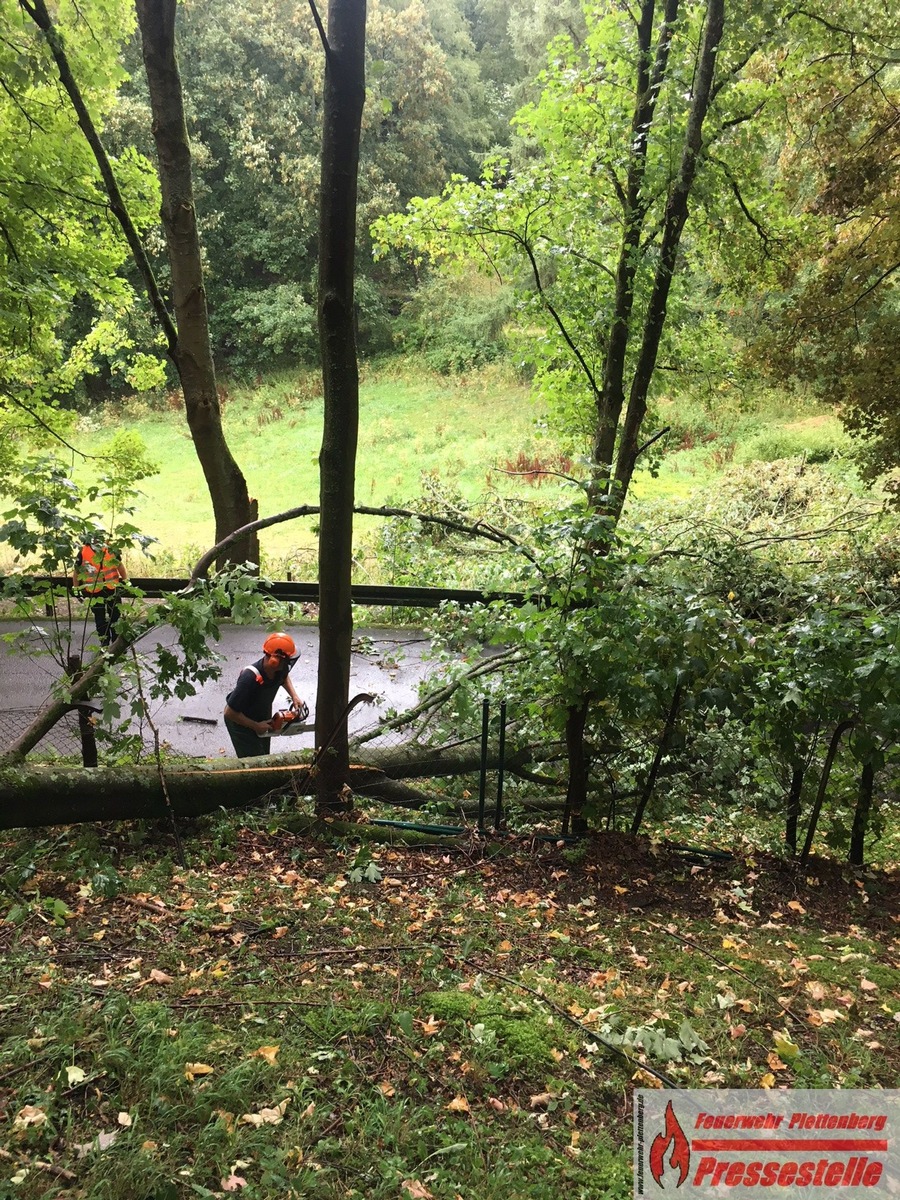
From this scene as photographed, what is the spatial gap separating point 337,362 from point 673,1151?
4390 millimetres

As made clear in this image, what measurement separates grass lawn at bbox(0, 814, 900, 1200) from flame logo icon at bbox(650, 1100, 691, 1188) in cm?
11

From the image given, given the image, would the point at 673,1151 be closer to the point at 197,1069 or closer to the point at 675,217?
the point at 197,1069

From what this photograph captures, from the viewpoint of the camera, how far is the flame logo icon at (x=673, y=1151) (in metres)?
2.63

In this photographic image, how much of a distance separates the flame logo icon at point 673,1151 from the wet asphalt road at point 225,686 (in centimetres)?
554

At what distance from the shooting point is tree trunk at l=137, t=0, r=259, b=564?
332 inches

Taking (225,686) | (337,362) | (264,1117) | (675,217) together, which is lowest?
(225,686)

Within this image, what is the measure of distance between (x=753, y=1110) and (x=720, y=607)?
2.71 metres

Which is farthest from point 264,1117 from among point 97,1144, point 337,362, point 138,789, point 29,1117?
point 337,362

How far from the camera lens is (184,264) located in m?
9.29

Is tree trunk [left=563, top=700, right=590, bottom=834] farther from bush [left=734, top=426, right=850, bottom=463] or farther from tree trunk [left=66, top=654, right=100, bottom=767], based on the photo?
bush [left=734, top=426, right=850, bottom=463]

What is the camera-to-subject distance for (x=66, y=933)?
3.88 meters

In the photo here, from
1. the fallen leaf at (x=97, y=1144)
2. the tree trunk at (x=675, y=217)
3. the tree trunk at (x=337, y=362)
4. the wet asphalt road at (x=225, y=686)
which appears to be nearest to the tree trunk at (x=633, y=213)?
the tree trunk at (x=675, y=217)

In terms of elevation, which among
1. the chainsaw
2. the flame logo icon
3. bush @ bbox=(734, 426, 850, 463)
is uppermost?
bush @ bbox=(734, 426, 850, 463)

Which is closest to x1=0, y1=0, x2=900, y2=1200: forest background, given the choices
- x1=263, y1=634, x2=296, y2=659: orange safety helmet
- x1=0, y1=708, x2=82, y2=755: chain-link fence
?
x1=263, y1=634, x2=296, y2=659: orange safety helmet
